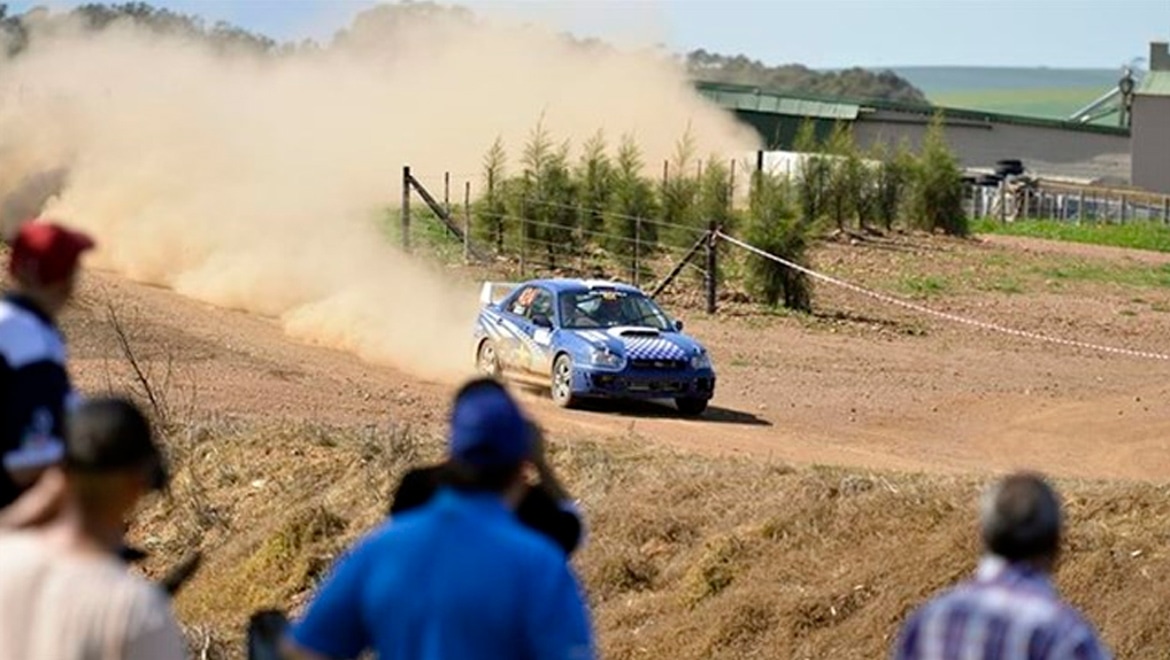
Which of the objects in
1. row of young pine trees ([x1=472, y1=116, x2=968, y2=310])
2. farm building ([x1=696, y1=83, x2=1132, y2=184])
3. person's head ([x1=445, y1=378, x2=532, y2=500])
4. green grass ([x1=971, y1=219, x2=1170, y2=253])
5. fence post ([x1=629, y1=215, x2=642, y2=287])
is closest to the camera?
person's head ([x1=445, y1=378, x2=532, y2=500])

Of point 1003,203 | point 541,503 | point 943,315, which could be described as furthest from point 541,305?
point 1003,203

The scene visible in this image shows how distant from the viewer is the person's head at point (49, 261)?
7020 millimetres

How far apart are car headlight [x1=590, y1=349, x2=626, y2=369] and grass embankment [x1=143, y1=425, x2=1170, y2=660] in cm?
476

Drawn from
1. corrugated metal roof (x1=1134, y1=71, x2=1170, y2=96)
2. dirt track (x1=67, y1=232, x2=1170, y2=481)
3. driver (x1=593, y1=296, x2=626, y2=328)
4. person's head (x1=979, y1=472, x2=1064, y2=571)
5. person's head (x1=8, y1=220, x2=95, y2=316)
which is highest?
corrugated metal roof (x1=1134, y1=71, x2=1170, y2=96)

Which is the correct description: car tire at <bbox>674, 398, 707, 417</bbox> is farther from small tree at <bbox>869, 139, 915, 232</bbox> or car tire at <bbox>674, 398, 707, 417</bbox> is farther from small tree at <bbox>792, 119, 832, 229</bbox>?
small tree at <bbox>869, 139, 915, 232</bbox>

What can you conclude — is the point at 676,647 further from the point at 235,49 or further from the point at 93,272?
the point at 235,49

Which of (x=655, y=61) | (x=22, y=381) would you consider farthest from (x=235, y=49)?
(x=22, y=381)

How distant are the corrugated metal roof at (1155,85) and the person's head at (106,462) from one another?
260ft

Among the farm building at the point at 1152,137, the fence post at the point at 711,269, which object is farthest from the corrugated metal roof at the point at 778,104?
the fence post at the point at 711,269

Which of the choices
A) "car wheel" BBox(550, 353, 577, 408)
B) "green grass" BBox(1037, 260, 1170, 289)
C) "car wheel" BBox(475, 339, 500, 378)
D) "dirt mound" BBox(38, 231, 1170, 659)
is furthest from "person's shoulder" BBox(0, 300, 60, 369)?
"green grass" BBox(1037, 260, 1170, 289)

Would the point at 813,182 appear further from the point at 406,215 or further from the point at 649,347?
the point at 649,347

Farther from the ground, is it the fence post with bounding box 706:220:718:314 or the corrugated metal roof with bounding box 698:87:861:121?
the corrugated metal roof with bounding box 698:87:861:121

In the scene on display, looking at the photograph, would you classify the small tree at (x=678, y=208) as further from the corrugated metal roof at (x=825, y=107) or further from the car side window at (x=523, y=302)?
the corrugated metal roof at (x=825, y=107)

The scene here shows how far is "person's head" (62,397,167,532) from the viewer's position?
19.0 ft
